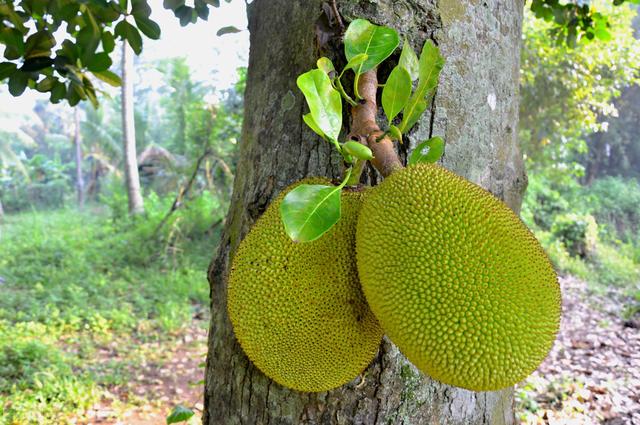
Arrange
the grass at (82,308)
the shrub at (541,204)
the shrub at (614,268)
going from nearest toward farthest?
1. the grass at (82,308)
2. the shrub at (614,268)
3. the shrub at (541,204)

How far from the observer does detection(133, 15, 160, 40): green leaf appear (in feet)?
4.00

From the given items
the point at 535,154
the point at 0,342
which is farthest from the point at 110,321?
the point at 535,154

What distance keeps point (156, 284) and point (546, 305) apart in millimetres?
4702

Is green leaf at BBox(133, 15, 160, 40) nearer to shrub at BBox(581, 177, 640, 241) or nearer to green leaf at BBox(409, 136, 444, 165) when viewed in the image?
green leaf at BBox(409, 136, 444, 165)

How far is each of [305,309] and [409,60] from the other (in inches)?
14.9

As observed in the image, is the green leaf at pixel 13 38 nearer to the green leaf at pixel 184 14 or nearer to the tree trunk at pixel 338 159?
the green leaf at pixel 184 14

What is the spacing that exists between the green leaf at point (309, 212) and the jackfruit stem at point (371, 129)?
97mm

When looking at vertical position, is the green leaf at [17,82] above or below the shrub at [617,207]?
above

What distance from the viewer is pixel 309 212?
1.84 ft

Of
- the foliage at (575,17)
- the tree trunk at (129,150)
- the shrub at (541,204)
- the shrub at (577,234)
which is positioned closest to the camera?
the foliage at (575,17)

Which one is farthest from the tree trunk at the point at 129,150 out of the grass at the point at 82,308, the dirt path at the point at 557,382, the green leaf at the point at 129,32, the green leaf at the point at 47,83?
the green leaf at the point at 129,32

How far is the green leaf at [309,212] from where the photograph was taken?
55 centimetres

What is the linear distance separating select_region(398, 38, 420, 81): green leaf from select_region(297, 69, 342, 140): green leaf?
0.14 m

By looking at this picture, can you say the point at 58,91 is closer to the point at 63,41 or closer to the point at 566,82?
the point at 63,41
